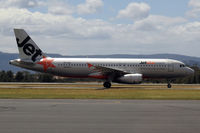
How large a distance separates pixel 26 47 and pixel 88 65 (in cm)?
842

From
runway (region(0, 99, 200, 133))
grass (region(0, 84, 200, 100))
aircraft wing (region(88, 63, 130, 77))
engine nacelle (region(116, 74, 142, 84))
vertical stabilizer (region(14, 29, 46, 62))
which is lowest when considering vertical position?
runway (region(0, 99, 200, 133))

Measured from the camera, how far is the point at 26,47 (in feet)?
150

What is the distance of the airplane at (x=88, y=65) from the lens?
149 feet

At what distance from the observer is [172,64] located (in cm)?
4753

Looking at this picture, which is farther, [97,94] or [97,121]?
[97,94]

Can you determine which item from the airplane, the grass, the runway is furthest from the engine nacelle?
the runway

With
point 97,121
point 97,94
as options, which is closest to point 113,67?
point 97,94

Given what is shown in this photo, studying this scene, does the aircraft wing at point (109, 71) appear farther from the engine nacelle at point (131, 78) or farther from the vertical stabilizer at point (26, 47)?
the vertical stabilizer at point (26, 47)

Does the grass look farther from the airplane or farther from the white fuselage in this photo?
the white fuselage

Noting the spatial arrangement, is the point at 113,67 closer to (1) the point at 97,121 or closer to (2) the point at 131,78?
(2) the point at 131,78

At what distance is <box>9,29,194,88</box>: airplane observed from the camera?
4550cm

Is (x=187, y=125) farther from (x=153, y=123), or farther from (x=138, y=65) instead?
(x=138, y=65)

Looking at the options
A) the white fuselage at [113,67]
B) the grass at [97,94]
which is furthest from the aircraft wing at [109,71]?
the grass at [97,94]

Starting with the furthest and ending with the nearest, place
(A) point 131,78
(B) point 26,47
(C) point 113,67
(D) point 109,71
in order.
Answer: (C) point 113,67
(B) point 26,47
(D) point 109,71
(A) point 131,78
